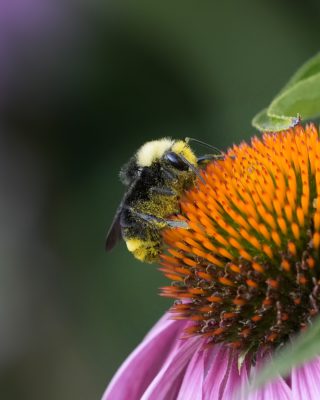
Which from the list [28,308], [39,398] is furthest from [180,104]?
[39,398]

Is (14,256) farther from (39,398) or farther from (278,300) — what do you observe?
(278,300)

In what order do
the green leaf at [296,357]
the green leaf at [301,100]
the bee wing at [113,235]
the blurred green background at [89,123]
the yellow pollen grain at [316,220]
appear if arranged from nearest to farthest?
the green leaf at [296,357] < the green leaf at [301,100] < the yellow pollen grain at [316,220] < the bee wing at [113,235] < the blurred green background at [89,123]

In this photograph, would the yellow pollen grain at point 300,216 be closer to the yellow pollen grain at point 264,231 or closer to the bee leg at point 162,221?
the yellow pollen grain at point 264,231

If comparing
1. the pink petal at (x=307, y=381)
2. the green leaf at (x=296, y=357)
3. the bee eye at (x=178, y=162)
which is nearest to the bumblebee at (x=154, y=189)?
the bee eye at (x=178, y=162)

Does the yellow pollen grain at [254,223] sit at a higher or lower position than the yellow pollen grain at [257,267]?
higher

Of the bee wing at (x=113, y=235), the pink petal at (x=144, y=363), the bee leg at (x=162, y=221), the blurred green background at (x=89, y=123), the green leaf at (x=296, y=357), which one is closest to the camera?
the green leaf at (x=296, y=357)

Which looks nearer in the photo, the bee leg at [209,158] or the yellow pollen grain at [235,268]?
the yellow pollen grain at [235,268]

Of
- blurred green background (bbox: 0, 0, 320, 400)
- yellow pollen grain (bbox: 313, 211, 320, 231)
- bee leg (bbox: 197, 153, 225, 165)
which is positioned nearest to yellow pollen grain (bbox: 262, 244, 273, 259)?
yellow pollen grain (bbox: 313, 211, 320, 231)
